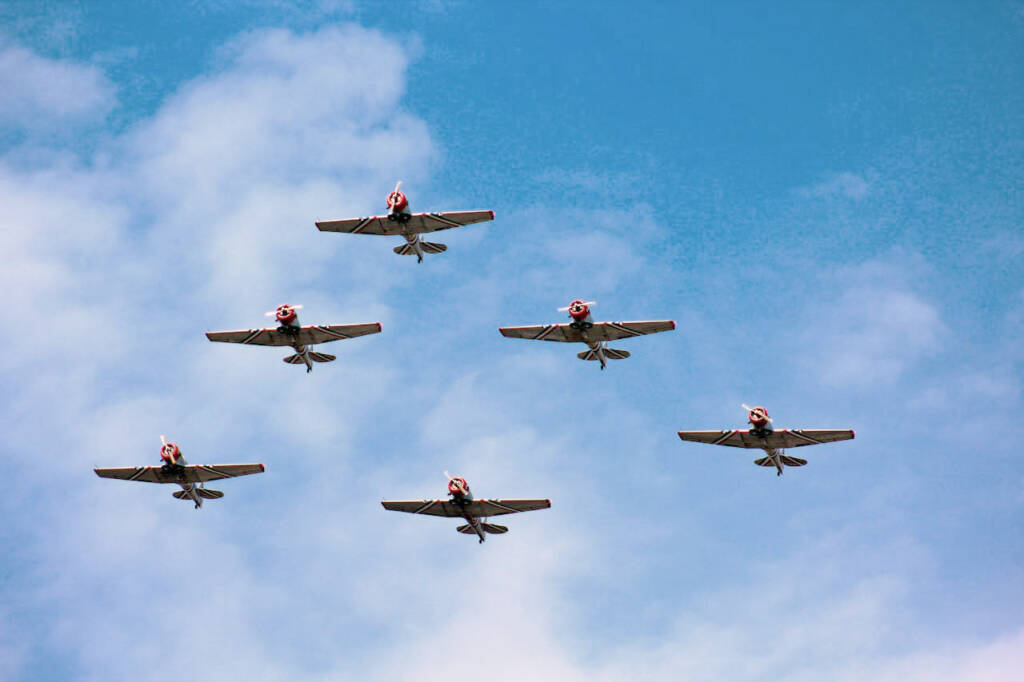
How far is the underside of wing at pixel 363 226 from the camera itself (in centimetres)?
10872

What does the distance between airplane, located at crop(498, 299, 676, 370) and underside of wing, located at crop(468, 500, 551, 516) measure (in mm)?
12475

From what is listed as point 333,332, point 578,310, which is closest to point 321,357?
point 333,332

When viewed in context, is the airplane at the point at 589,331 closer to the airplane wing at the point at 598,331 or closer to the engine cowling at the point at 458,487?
the airplane wing at the point at 598,331

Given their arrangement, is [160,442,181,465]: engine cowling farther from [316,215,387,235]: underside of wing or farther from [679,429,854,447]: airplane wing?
[679,429,854,447]: airplane wing

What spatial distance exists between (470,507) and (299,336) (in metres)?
19.9

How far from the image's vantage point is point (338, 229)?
111 m

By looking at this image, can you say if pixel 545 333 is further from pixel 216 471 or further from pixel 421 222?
pixel 216 471

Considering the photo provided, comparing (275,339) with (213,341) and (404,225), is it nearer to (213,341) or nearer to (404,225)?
(213,341)

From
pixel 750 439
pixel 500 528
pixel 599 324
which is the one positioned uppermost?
pixel 599 324

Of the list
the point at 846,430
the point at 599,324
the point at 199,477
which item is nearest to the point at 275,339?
the point at 199,477

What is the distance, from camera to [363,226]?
110m

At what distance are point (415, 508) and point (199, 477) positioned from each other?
59.1ft

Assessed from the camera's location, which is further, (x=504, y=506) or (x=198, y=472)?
(x=198, y=472)

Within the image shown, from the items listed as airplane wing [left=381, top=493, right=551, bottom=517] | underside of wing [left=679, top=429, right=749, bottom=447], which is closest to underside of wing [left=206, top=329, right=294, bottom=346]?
airplane wing [left=381, top=493, right=551, bottom=517]
